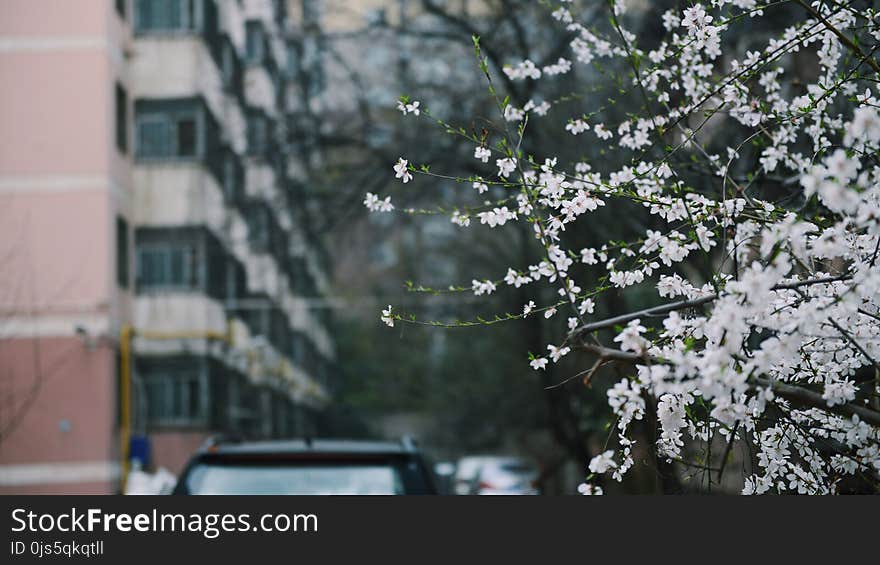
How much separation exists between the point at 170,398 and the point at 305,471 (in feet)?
66.0

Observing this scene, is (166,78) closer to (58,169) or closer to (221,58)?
(221,58)

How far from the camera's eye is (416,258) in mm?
33188

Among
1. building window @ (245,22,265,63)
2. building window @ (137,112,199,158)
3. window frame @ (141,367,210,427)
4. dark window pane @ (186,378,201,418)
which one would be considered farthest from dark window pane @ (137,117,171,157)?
dark window pane @ (186,378,201,418)

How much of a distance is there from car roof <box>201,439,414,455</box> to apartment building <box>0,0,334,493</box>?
443 inches

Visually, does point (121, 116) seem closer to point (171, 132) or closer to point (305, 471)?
point (171, 132)

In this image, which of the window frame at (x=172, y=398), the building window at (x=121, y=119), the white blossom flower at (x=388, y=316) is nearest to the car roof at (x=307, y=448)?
the white blossom flower at (x=388, y=316)

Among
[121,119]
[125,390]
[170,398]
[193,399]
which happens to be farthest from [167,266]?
[121,119]

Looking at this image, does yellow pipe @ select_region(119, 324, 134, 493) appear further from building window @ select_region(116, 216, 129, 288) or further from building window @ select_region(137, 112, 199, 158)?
building window @ select_region(137, 112, 199, 158)

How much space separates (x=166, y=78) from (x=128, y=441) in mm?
7119

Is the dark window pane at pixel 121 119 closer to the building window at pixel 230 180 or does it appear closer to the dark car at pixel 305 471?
the building window at pixel 230 180

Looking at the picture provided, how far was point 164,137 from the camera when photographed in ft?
84.4

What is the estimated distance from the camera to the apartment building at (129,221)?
869 inches

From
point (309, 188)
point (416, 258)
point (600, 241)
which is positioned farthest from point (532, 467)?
point (600, 241)

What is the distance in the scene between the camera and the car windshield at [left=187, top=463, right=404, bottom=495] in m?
6.24
